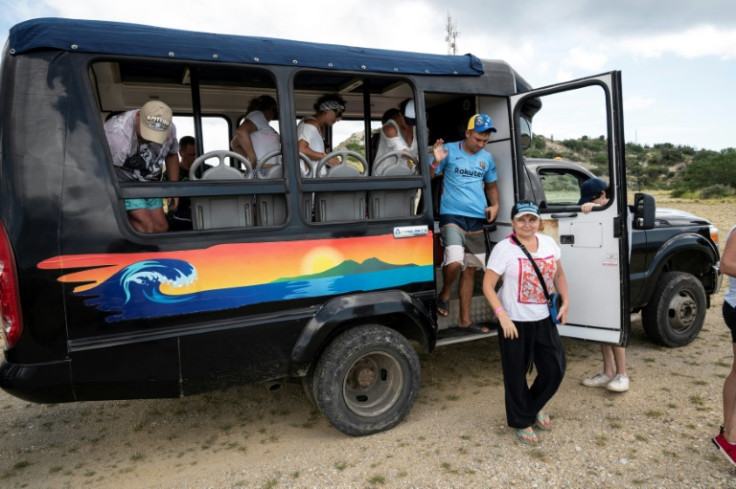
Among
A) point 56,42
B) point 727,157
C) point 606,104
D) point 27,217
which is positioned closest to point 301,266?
point 27,217

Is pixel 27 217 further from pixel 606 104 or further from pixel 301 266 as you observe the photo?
pixel 606 104

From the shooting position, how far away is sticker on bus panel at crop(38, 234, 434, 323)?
2.78 metres

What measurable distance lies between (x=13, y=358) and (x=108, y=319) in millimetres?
490

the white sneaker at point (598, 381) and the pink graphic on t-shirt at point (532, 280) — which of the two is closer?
the pink graphic on t-shirt at point (532, 280)

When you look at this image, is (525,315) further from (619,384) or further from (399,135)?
(399,135)

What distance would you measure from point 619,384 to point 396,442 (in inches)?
75.7

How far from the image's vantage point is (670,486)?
2.93m

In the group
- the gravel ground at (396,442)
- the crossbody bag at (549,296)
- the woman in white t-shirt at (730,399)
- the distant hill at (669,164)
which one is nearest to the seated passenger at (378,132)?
the crossbody bag at (549,296)

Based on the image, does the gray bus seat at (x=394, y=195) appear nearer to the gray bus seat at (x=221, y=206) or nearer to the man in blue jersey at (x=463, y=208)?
the man in blue jersey at (x=463, y=208)

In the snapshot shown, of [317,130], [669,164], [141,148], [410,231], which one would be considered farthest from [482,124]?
[669,164]

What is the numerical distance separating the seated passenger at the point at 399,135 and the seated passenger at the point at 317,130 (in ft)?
1.28

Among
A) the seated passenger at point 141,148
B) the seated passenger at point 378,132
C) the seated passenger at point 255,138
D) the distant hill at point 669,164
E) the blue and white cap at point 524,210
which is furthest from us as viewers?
the distant hill at point 669,164

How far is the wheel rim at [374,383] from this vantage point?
142 inches

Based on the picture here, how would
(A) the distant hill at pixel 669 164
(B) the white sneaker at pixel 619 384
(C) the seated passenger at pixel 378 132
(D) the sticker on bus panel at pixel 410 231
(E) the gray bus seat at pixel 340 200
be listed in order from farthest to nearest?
1. (A) the distant hill at pixel 669 164
2. (C) the seated passenger at pixel 378 132
3. (B) the white sneaker at pixel 619 384
4. (D) the sticker on bus panel at pixel 410 231
5. (E) the gray bus seat at pixel 340 200
